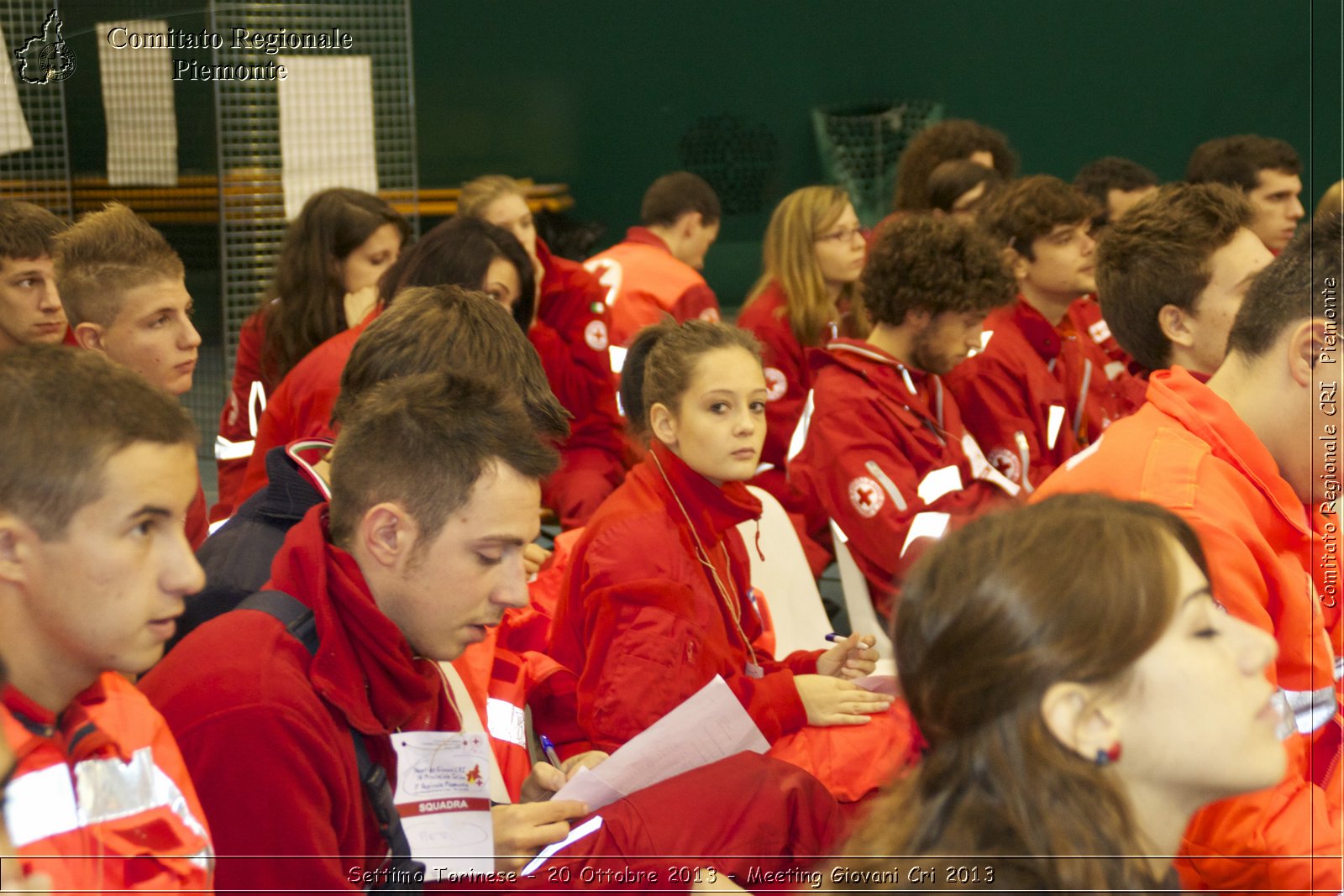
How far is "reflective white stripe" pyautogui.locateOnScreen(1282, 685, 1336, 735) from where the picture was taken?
75.5 inches

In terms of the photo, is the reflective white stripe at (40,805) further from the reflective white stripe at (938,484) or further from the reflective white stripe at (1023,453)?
the reflective white stripe at (1023,453)

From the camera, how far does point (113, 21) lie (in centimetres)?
529

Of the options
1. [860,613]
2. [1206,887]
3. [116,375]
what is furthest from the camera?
[860,613]

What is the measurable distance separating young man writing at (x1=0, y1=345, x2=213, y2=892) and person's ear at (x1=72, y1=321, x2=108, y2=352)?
1.59 metres

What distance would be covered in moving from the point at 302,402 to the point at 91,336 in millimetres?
496

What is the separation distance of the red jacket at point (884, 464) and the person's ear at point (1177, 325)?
0.85 metres

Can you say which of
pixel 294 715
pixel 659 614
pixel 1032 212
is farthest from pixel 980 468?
pixel 294 715

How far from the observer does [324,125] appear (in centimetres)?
496

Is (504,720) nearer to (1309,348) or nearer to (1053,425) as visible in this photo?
(1309,348)

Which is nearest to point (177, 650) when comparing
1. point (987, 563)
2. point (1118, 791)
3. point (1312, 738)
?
point (987, 563)

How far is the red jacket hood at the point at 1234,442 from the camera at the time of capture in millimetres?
1956

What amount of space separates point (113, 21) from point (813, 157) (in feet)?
18.6

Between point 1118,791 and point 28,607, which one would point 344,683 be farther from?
point 1118,791

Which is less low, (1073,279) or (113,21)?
(113,21)
